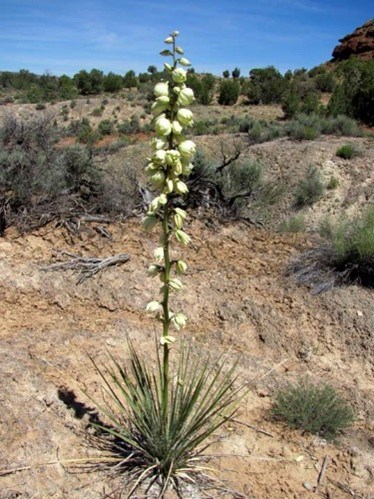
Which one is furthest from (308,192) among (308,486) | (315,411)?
(308,486)

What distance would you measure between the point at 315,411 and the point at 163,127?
240 centimetres

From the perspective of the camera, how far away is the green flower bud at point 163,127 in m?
2.31

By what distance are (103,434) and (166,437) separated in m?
0.67

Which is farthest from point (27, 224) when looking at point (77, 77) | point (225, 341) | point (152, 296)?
point (77, 77)

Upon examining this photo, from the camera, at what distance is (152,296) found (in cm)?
A: 507

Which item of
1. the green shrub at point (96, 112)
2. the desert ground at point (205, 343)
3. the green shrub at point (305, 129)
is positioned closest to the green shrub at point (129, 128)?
the green shrub at point (96, 112)

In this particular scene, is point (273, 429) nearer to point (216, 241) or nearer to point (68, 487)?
point (68, 487)

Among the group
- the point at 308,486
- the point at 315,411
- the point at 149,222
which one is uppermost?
the point at 149,222

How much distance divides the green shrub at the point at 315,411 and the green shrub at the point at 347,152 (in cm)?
1083

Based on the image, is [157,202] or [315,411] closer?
[157,202]

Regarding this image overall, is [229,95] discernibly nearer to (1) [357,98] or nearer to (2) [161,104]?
(1) [357,98]

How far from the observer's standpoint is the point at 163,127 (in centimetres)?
231

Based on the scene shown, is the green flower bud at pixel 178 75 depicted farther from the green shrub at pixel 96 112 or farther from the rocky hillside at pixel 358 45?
the rocky hillside at pixel 358 45

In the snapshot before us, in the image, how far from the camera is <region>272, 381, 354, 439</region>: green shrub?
356 cm
